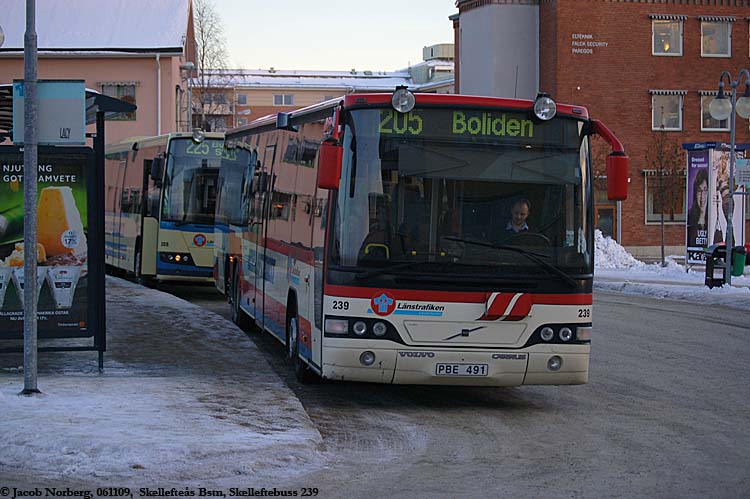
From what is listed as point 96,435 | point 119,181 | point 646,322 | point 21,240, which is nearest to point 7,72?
point 119,181

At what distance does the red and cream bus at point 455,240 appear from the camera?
10.7 meters

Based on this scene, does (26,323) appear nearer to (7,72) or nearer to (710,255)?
(710,255)

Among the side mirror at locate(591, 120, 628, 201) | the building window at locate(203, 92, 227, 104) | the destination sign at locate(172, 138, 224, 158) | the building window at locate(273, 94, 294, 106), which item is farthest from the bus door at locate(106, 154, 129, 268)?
the building window at locate(273, 94, 294, 106)

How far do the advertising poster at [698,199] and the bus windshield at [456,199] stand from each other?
24.4 m

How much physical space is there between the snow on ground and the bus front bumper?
50.9 feet

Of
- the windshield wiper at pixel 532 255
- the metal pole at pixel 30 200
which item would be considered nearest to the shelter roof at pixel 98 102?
the metal pole at pixel 30 200

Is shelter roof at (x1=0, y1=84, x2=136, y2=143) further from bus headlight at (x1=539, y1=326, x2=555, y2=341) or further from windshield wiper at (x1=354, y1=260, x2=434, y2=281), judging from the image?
bus headlight at (x1=539, y1=326, x2=555, y2=341)

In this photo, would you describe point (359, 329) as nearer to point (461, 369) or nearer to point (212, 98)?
point (461, 369)

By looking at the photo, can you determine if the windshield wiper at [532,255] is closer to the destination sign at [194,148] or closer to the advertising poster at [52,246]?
the advertising poster at [52,246]

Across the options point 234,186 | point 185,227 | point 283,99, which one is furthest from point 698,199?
point 283,99

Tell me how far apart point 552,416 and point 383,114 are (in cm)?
318

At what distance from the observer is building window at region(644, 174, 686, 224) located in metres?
54.5

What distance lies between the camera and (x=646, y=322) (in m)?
20.9

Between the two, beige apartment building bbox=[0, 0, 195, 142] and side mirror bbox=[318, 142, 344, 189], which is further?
beige apartment building bbox=[0, 0, 195, 142]
